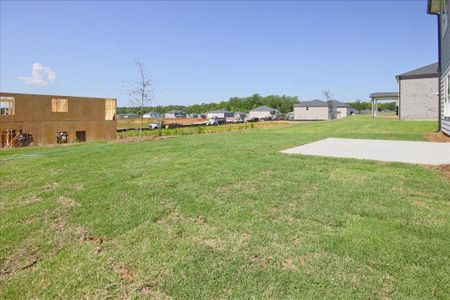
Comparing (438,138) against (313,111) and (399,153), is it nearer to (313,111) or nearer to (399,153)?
(399,153)

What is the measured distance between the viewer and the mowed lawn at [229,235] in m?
2.54

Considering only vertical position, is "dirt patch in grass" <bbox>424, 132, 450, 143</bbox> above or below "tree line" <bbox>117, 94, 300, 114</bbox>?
below

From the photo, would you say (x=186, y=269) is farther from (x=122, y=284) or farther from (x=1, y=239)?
(x=1, y=239)

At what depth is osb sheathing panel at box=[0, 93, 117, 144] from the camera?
24047 millimetres

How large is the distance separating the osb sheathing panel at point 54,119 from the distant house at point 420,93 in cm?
2590

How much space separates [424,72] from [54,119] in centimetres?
3028

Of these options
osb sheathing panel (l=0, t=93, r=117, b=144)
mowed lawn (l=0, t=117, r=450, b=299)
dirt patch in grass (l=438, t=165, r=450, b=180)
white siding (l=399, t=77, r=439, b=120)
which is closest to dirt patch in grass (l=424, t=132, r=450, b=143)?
dirt patch in grass (l=438, t=165, r=450, b=180)

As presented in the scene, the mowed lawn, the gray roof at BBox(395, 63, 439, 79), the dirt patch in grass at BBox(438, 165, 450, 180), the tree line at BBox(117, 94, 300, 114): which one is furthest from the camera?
the tree line at BBox(117, 94, 300, 114)

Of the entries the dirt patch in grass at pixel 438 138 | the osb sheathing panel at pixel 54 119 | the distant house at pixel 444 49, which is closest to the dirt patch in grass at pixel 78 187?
the dirt patch in grass at pixel 438 138

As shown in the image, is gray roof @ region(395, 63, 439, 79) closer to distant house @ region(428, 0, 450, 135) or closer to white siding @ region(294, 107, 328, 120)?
distant house @ region(428, 0, 450, 135)

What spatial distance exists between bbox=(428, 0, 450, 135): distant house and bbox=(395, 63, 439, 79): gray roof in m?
12.5

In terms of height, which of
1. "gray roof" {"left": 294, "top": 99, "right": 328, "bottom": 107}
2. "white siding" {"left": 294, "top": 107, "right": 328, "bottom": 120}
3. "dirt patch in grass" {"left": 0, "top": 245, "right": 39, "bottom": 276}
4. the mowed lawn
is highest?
"gray roof" {"left": 294, "top": 99, "right": 328, "bottom": 107}

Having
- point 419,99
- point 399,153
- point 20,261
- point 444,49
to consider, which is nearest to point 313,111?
point 419,99

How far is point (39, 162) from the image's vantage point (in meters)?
7.85
